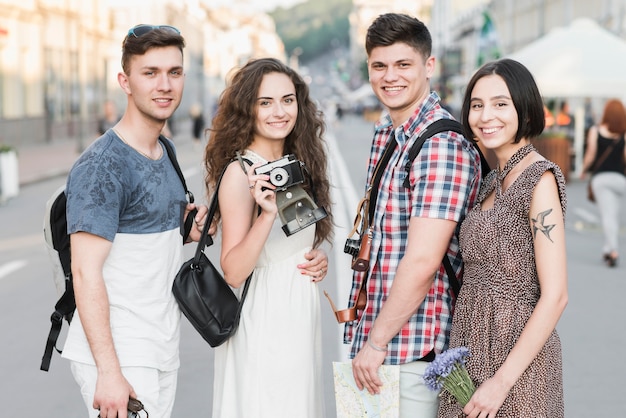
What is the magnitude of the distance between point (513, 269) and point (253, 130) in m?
1.18

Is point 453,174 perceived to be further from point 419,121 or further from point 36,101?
point 36,101

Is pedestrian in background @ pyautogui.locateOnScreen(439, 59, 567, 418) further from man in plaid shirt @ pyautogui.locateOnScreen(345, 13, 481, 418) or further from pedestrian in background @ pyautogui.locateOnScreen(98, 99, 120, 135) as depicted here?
pedestrian in background @ pyautogui.locateOnScreen(98, 99, 120, 135)

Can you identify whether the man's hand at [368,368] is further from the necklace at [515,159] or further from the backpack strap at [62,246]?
the backpack strap at [62,246]

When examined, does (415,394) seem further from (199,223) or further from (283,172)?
(199,223)

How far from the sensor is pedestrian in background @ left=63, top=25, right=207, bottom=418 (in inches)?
108

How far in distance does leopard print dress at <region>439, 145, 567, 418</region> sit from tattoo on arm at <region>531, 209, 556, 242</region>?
0.04 metres

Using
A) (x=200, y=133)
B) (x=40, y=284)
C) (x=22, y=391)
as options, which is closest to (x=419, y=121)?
(x=22, y=391)

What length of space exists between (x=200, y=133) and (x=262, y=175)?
109 feet

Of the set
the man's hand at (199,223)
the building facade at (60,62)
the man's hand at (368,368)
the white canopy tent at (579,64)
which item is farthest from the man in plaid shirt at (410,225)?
the building facade at (60,62)

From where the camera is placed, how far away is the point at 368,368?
112 inches

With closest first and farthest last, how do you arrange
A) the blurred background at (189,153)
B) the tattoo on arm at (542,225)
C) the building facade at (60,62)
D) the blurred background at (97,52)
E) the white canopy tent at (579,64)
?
the tattoo on arm at (542,225) < the blurred background at (189,153) < the white canopy tent at (579,64) < the blurred background at (97,52) < the building facade at (60,62)

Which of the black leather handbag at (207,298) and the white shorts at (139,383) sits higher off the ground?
the black leather handbag at (207,298)

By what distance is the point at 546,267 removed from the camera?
8.61ft

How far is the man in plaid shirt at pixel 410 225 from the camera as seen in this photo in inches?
109
